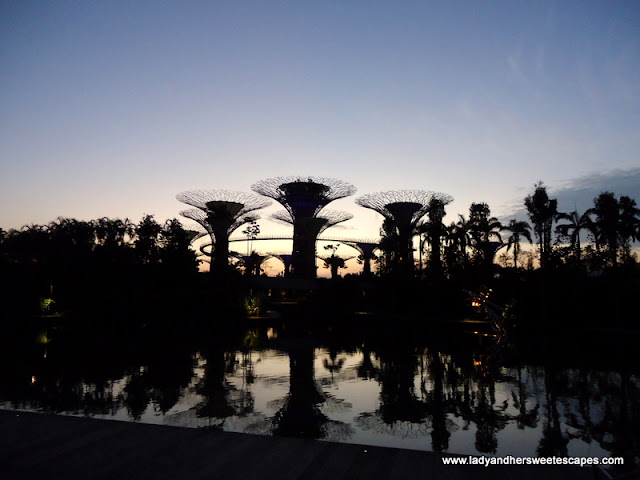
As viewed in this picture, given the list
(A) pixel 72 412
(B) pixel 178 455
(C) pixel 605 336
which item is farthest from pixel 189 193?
(B) pixel 178 455

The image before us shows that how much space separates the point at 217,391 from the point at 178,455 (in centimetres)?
472

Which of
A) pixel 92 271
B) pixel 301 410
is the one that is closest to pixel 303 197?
pixel 92 271

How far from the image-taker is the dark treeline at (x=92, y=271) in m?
29.6

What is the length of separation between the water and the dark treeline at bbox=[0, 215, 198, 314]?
1264 centimetres

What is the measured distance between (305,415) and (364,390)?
236cm

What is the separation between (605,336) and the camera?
20.4 m

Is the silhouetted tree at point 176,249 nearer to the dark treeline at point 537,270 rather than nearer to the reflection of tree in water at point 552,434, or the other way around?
the dark treeline at point 537,270

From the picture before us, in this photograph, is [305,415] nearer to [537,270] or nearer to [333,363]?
[333,363]

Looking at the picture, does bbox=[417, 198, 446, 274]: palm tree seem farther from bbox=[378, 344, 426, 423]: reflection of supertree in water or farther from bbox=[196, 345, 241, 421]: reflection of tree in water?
bbox=[196, 345, 241, 421]: reflection of tree in water

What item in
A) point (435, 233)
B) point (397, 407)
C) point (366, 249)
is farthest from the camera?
point (366, 249)

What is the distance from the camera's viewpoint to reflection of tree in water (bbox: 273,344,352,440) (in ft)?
21.9

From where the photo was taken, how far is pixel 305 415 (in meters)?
7.67

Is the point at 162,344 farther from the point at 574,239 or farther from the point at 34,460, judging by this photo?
the point at 574,239

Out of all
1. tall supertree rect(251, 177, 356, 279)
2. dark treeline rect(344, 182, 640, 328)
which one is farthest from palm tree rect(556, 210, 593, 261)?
tall supertree rect(251, 177, 356, 279)
